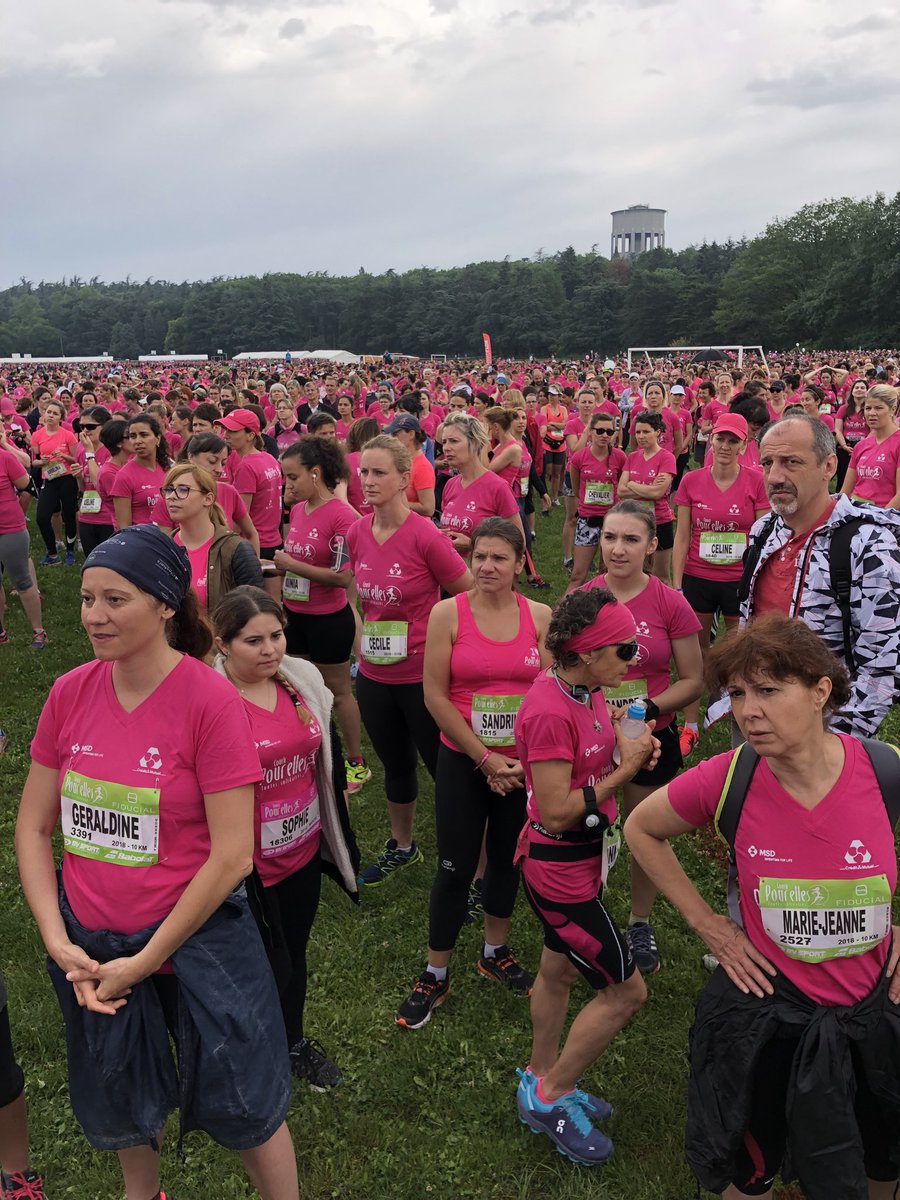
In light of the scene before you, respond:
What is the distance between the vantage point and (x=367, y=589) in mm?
4289

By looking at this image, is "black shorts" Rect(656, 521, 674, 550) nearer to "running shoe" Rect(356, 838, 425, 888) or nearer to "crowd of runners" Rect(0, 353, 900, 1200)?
"crowd of runners" Rect(0, 353, 900, 1200)

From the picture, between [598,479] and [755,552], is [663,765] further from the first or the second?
[598,479]

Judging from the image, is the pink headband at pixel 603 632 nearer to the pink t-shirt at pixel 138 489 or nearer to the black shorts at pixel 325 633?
the black shorts at pixel 325 633

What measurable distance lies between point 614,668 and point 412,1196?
186 centimetres

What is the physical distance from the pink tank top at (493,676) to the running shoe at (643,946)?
115 cm

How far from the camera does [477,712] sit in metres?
3.40

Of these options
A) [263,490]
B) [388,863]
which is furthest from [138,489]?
[388,863]

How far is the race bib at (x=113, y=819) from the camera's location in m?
2.00

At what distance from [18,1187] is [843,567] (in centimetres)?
331

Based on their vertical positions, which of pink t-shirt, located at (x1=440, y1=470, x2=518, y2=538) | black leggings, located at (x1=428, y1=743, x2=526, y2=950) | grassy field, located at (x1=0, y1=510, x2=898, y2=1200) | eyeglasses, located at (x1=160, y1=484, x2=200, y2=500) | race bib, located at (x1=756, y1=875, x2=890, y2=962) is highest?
eyeglasses, located at (x1=160, y1=484, x2=200, y2=500)

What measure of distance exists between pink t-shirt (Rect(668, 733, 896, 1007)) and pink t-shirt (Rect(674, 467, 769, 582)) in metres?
3.90

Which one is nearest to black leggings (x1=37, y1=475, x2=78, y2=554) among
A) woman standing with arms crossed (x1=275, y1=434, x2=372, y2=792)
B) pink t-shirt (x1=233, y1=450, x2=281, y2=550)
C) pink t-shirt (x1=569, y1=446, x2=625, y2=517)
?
pink t-shirt (x1=233, y1=450, x2=281, y2=550)

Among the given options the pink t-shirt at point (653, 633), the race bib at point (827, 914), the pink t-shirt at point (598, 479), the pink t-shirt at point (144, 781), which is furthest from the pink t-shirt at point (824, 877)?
the pink t-shirt at point (598, 479)

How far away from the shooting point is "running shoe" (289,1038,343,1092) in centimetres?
327
